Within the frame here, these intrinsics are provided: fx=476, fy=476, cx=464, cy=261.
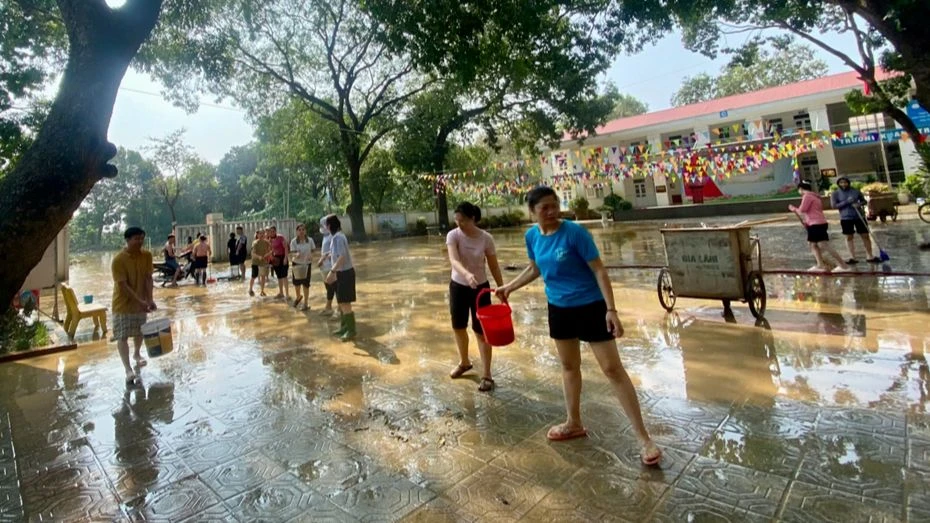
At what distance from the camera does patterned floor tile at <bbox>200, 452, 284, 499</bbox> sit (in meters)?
2.75

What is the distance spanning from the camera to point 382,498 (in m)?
2.55

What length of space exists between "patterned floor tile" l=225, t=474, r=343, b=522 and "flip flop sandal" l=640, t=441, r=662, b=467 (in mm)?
1658

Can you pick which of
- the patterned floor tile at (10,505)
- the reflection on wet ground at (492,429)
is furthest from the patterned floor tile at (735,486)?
the patterned floor tile at (10,505)

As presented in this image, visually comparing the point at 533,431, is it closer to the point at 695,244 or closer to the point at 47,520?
the point at 47,520

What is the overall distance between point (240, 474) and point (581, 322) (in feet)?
7.40

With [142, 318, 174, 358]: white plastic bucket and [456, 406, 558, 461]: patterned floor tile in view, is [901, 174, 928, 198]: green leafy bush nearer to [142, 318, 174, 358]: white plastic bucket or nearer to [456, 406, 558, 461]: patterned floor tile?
[456, 406, 558, 461]: patterned floor tile

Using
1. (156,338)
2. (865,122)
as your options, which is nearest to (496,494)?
(156,338)

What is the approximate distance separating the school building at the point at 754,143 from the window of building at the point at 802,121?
0.05m

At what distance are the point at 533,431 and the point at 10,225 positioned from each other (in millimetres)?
4123

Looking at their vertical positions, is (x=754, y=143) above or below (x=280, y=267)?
above

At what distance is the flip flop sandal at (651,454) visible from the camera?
2615 millimetres

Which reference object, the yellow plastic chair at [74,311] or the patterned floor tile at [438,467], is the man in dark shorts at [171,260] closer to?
the yellow plastic chair at [74,311]

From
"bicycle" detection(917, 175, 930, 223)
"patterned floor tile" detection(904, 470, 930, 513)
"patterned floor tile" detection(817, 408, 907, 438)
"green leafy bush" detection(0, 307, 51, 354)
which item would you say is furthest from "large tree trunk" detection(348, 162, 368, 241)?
"patterned floor tile" detection(904, 470, 930, 513)

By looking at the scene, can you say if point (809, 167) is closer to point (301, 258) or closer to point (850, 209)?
point (850, 209)
